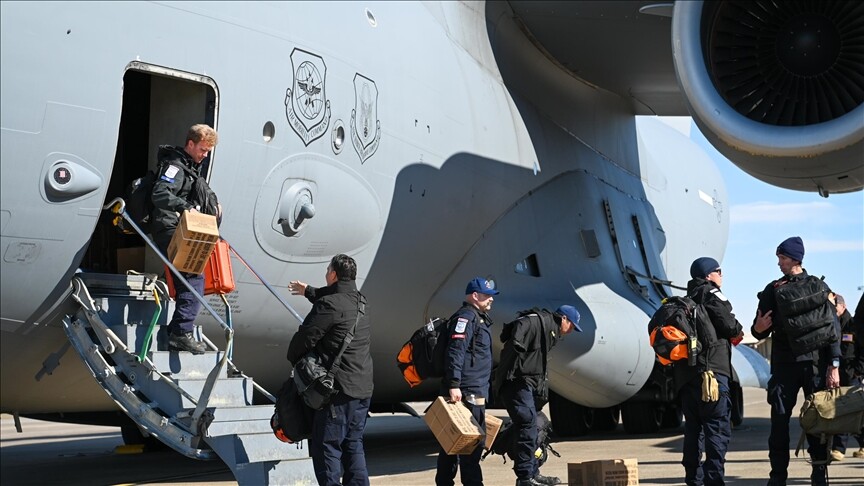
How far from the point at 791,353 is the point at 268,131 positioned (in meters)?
3.87

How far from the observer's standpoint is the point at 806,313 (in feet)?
23.5

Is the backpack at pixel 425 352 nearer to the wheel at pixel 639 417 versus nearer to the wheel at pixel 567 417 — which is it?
the wheel at pixel 567 417

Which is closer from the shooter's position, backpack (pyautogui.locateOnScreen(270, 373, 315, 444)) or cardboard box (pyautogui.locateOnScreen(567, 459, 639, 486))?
backpack (pyautogui.locateOnScreen(270, 373, 315, 444))

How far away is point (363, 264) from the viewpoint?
8648 mm

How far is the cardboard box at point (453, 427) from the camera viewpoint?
6.40 meters

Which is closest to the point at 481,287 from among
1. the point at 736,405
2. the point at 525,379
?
the point at 525,379

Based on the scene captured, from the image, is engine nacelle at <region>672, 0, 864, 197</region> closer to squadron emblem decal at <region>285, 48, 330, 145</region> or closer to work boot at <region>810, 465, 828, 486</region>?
work boot at <region>810, 465, 828, 486</region>

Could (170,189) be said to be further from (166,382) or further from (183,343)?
(166,382)

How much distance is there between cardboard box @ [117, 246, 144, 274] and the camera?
7.34m

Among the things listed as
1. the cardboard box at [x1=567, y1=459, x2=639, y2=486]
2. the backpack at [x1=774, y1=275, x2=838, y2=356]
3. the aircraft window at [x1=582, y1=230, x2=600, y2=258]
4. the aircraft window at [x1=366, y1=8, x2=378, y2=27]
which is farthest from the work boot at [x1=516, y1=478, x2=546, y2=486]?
the aircraft window at [x1=582, y1=230, x2=600, y2=258]

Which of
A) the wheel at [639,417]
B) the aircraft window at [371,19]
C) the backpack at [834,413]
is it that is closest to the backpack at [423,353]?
the backpack at [834,413]

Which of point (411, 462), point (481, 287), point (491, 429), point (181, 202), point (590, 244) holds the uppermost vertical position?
point (590, 244)

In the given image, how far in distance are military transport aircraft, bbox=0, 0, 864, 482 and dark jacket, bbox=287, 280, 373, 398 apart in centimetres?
75

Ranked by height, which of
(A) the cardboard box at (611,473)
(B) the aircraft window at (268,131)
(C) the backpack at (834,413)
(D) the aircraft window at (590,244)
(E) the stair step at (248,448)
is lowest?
(A) the cardboard box at (611,473)
